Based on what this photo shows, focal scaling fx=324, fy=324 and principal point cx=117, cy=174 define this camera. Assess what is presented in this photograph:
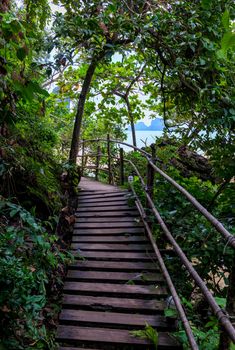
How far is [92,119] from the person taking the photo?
12.1 m

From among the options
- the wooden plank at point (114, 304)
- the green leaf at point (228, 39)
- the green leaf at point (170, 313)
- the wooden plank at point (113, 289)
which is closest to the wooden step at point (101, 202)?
the wooden plank at point (113, 289)

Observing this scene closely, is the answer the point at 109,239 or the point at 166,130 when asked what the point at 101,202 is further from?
the point at 166,130

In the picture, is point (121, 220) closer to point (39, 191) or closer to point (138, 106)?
point (39, 191)

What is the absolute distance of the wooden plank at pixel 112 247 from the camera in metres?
3.57

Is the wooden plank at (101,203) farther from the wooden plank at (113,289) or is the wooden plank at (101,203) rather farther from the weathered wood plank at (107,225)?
the wooden plank at (113,289)

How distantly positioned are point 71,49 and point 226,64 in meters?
1.87

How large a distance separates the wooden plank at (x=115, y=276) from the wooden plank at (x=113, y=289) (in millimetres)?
68

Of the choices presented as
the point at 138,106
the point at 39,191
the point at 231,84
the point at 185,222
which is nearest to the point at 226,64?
the point at 231,84

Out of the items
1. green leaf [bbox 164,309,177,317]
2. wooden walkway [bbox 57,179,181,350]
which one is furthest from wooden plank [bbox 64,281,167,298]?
green leaf [bbox 164,309,177,317]

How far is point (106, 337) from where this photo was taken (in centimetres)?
233

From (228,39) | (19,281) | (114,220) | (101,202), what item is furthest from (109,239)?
(228,39)

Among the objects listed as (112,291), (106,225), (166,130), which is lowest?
(112,291)

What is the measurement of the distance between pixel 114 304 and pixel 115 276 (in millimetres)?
428

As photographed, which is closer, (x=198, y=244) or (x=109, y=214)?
(x=198, y=244)
